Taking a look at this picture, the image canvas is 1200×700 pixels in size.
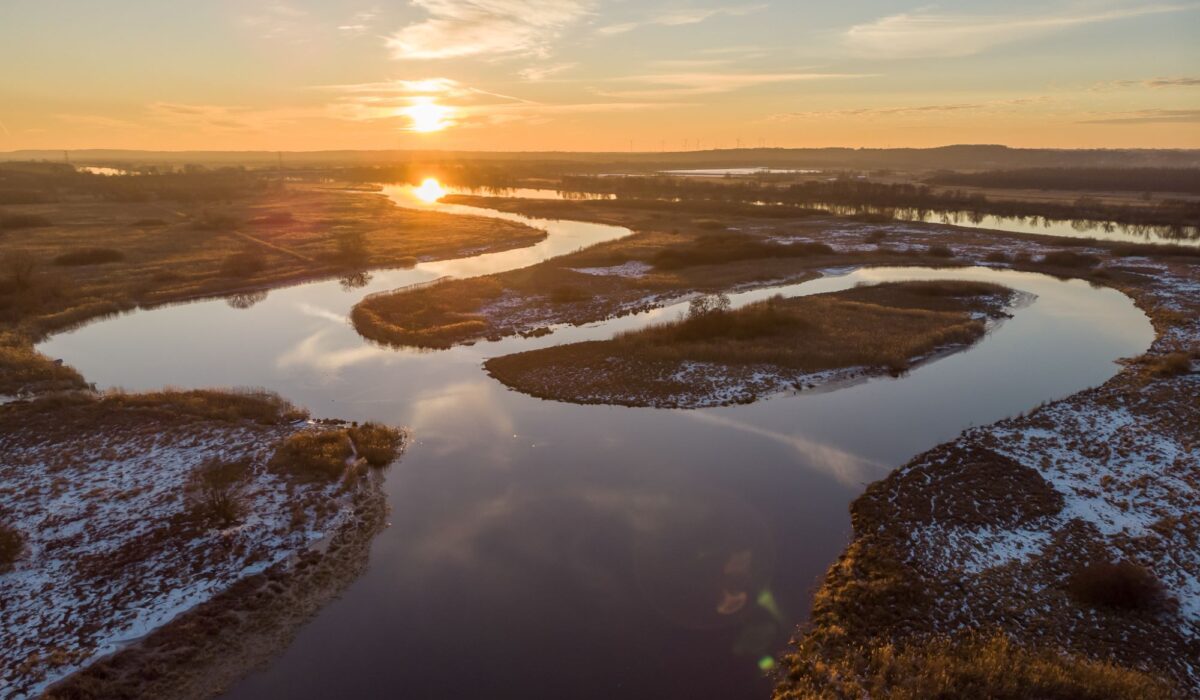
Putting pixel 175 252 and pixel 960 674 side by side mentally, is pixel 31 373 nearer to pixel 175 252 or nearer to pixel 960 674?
pixel 960 674

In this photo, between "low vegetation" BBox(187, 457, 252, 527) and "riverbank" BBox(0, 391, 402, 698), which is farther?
"low vegetation" BBox(187, 457, 252, 527)

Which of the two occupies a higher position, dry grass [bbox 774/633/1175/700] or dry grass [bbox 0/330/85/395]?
dry grass [bbox 0/330/85/395]

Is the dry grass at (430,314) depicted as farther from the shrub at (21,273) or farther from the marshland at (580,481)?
the shrub at (21,273)

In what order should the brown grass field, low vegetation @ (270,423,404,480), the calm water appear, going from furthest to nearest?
the brown grass field < low vegetation @ (270,423,404,480) < the calm water

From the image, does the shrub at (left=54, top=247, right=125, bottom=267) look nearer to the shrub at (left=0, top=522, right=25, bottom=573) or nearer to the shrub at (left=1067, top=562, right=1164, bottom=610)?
the shrub at (left=0, top=522, right=25, bottom=573)

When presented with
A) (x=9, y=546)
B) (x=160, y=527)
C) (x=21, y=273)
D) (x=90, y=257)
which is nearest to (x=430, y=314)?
(x=160, y=527)

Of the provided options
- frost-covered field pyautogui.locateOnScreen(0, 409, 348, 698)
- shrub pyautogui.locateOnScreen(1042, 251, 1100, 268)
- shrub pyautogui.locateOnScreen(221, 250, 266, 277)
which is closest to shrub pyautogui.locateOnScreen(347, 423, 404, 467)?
frost-covered field pyautogui.locateOnScreen(0, 409, 348, 698)

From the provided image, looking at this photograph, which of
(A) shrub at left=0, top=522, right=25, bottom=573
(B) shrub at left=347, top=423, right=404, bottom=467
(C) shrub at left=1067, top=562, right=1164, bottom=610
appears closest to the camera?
(C) shrub at left=1067, top=562, right=1164, bottom=610
